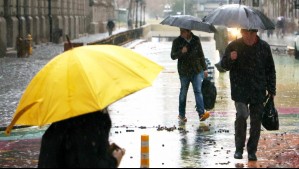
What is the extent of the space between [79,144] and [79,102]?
1.09ft

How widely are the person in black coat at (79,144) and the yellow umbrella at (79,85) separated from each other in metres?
0.13

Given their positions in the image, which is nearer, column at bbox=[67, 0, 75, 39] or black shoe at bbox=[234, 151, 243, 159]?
black shoe at bbox=[234, 151, 243, 159]

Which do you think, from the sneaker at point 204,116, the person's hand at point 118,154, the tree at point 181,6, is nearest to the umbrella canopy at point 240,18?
the sneaker at point 204,116

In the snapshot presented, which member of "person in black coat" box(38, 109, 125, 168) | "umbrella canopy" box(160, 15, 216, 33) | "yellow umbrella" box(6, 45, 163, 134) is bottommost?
"person in black coat" box(38, 109, 125, 168)

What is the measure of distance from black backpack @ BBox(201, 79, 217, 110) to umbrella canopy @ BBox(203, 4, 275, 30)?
3.22 metres

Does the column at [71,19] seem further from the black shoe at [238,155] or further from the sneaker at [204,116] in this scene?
the black shoe at [238,155]

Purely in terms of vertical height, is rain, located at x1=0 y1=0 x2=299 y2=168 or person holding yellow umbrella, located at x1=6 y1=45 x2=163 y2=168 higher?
person holding yellow umbrella, located at x1=6 y1=45 x2=163 y2=168

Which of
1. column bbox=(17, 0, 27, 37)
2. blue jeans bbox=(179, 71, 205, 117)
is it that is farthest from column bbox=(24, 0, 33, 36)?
blue jeans bbox=(179, 71, 205, 117)

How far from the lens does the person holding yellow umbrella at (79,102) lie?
6.11 m

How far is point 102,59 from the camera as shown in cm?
652

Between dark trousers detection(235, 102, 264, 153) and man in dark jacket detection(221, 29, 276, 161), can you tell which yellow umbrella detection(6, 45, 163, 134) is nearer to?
man in dark jacket detection(221, 29, 276, 161)

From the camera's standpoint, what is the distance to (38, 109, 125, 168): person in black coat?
19.8ft

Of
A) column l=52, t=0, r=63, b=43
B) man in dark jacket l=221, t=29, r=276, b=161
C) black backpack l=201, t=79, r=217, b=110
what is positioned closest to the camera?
man in dark jacket l=221, t=29, r=276, b=161

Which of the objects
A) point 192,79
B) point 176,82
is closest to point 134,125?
point 192,79
